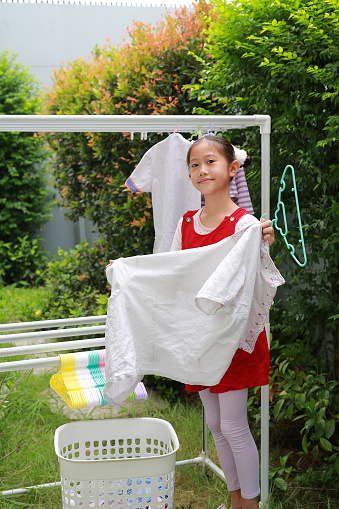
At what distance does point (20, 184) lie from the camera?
6.54 meters

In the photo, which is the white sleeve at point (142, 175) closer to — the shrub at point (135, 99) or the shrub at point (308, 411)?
the shrub at point (308, 411)

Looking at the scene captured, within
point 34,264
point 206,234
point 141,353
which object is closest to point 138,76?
point 206,234

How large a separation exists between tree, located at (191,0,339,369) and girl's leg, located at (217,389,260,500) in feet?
1.90

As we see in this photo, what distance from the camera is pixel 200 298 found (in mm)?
1604

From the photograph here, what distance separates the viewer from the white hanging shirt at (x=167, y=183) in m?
2.10

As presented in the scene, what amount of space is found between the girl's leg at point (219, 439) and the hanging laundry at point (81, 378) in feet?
0.89

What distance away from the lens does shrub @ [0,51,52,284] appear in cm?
648

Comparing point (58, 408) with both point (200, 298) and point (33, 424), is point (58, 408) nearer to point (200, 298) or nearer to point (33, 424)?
point (33, 424)

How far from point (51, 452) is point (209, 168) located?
5.64 ft

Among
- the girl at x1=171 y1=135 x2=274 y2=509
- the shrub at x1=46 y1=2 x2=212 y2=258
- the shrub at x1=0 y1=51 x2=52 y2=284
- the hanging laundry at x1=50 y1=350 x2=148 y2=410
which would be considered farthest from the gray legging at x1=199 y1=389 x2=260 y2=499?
the shrub at x1=0 y1=51 x2=52 y2=284

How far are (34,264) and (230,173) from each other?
5.18m

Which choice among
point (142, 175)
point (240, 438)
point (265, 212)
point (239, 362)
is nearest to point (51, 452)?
point (240, 438)

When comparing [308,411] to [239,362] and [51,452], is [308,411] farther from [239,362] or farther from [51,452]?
[51,452]

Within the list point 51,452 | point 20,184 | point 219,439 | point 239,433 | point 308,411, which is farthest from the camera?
point 20,184
